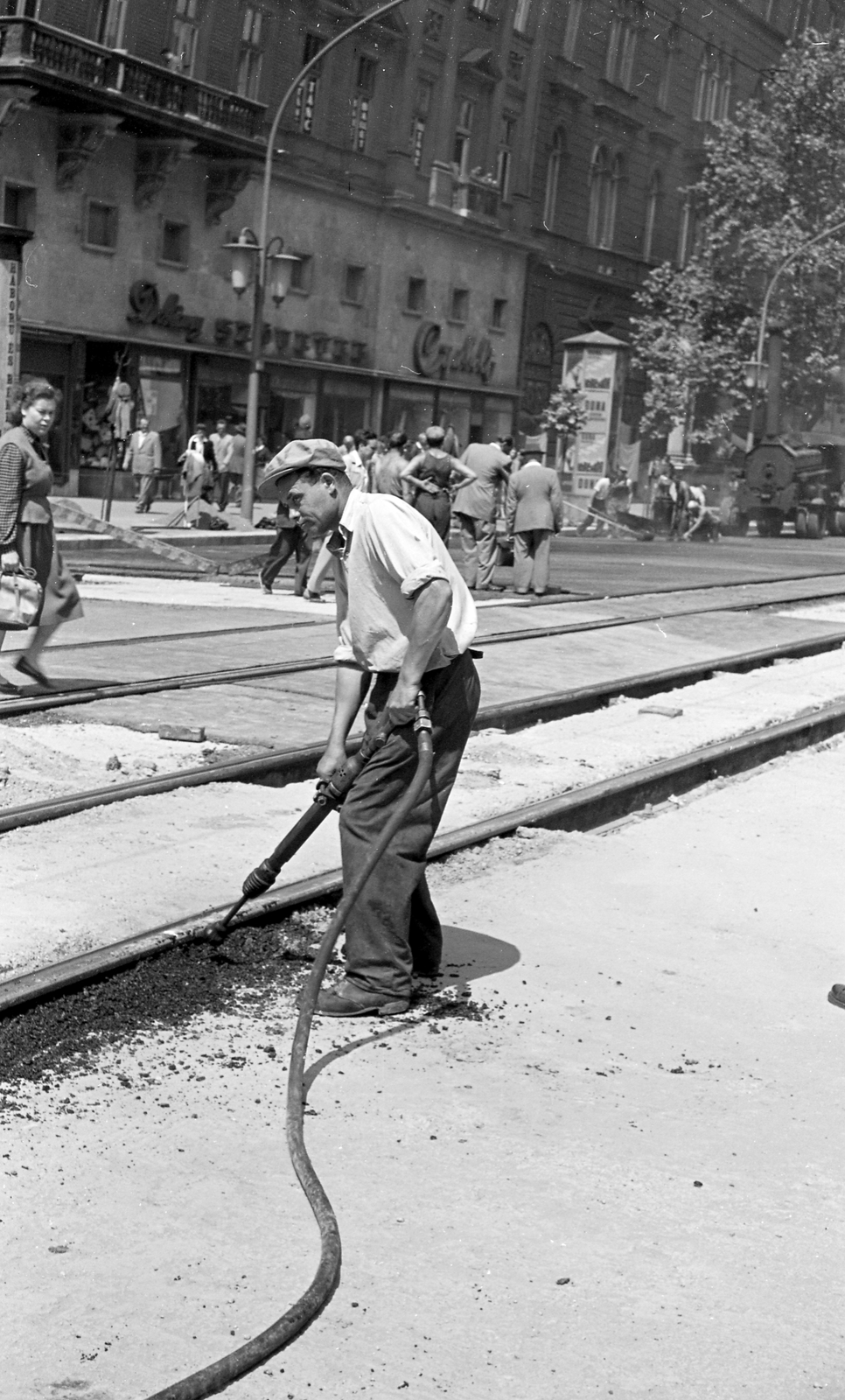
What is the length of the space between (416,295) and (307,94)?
245 inches

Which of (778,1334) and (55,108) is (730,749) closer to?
(778,1334)

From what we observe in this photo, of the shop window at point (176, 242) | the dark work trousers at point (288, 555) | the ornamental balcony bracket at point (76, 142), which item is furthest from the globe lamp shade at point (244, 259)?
the dark work trousers at point (288, 555)

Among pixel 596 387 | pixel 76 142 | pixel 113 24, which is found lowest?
pixel 596 387

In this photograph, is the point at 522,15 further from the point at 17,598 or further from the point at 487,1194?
the point at 487,1194

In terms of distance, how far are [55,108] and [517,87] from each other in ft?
59.3

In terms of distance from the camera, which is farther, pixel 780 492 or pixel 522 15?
pixel 522 15

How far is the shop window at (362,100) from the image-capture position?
131ft

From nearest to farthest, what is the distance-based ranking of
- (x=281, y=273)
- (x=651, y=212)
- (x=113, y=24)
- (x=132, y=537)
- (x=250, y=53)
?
(x=132, y=537)
(x=281, y=273)
(x=113, y=24)
(x=250, y=53)
(x=651, y=212)

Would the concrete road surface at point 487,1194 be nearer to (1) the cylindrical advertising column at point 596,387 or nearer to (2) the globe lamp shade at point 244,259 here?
(2) the globe lamp shade at point 244,259

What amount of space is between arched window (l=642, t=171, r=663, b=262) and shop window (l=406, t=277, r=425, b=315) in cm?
1242

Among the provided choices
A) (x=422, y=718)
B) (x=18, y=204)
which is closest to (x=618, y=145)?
(x=18, y=204)

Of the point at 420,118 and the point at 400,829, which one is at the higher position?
the point at 420,118

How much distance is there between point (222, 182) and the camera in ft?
117

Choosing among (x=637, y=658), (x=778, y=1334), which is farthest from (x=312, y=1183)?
(x=637, y=658)
